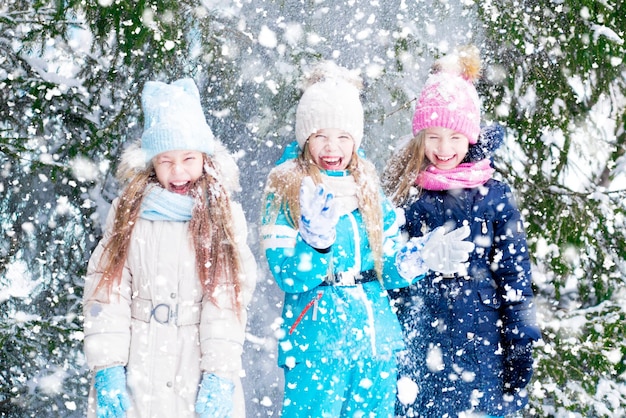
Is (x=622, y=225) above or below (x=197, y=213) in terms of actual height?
above

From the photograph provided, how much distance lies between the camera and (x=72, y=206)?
5.21m

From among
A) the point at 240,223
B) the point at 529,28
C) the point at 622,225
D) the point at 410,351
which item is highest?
the point at 529,28

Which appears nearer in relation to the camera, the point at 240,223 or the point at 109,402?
the point at 109,402

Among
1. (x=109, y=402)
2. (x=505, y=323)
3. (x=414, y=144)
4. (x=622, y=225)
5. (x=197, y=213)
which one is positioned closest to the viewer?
(x=109, y=402)

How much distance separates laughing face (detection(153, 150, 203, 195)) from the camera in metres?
3.68

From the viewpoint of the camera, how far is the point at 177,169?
145 inches

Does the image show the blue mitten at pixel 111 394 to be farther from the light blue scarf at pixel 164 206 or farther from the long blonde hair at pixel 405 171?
the long blonde hair at pixel 405 171

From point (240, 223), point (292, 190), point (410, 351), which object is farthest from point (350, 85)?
point (410, 351)

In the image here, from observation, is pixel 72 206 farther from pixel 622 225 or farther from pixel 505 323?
pixel 622 225

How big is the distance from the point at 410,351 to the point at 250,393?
182 centimetres

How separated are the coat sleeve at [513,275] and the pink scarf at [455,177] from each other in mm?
178

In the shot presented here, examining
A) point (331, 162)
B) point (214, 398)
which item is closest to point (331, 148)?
point (331, 162)

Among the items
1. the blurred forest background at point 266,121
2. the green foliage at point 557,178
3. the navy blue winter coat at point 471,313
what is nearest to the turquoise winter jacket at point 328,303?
the navy blue winter coat at point 471,313

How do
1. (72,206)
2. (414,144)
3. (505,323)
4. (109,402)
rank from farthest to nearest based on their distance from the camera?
(72,206)
(414,144)
(505,323)
(109,402)
